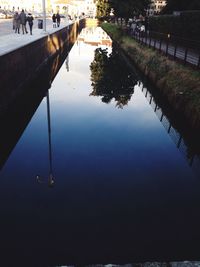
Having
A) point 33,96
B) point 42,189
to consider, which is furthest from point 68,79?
point 42,189

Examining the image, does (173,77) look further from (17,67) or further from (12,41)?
(12,41)

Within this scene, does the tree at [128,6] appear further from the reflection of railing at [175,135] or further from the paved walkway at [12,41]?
the reflection of railing at [175,135]

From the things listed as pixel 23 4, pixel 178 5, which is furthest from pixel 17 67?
pixel 23 4

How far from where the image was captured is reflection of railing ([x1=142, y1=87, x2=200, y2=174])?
9.82 meters

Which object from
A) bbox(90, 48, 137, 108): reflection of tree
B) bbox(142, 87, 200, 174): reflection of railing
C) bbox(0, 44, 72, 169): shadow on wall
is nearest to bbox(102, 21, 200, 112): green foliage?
bbox(142, 87, 200, 174): reflection of railing

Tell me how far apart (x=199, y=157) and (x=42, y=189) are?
519cm

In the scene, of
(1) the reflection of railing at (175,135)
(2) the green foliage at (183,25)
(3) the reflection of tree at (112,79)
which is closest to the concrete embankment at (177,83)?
(1) the reflection of railing at (175,135)

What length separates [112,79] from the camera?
22.8 metres

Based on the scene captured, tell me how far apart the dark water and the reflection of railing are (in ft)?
0.11

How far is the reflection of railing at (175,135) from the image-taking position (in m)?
9.82

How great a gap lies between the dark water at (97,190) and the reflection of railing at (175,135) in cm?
3

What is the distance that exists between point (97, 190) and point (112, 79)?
15951 millimetres

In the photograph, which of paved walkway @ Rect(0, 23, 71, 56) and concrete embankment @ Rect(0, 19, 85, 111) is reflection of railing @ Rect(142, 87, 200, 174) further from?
paved walkway @ Rect(0, 23, 71, 56)

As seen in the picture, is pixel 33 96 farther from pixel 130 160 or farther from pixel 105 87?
pixel 130 160
